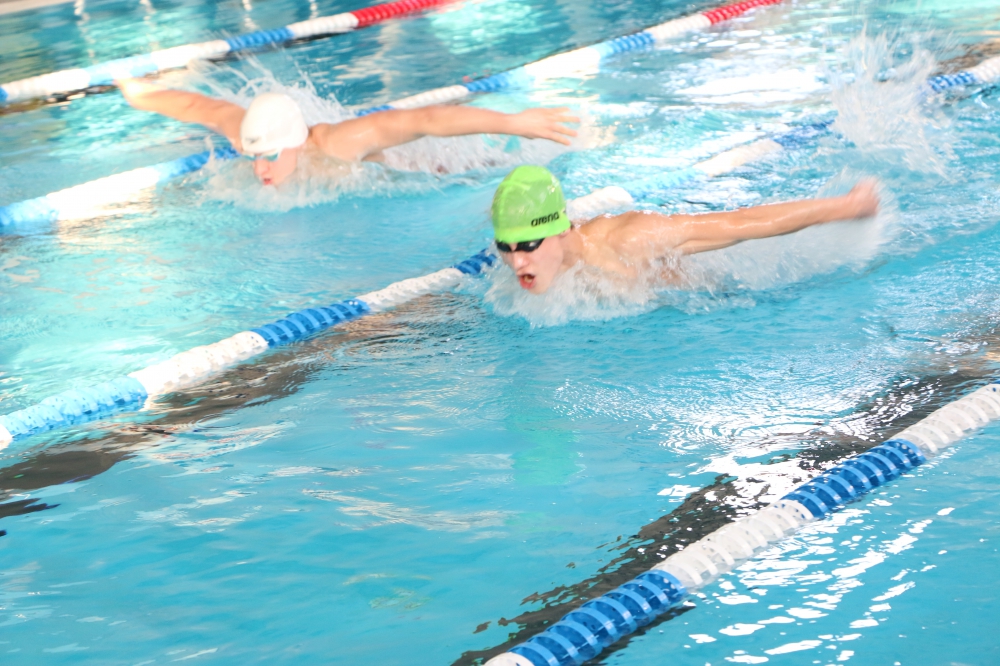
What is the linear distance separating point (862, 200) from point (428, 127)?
2084 millimetres

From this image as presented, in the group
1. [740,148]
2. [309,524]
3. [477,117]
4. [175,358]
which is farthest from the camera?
[740,148]

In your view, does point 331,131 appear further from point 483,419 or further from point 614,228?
point 483,419

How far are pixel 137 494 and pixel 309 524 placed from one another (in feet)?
1.84

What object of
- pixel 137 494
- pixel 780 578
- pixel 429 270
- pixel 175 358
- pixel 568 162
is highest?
pixel 568 162

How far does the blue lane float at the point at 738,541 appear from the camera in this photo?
6.81 feet

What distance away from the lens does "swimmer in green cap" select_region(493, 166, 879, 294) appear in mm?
3199

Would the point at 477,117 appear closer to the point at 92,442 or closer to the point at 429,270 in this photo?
the point at 429,270

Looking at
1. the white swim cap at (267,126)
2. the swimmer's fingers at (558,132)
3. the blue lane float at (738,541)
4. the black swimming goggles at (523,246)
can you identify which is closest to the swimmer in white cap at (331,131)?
the white swim cap at (267,126)

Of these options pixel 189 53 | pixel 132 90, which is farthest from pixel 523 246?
pixel 189 53

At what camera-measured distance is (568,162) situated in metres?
5.62

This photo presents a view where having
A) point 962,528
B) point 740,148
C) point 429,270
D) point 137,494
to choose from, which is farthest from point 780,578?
point 740,148

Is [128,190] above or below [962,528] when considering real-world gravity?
above

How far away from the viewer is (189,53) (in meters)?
9.13

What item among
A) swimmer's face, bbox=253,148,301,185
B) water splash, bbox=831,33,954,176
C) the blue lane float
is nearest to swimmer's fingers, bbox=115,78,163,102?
swimmer's face, bbox=253,148,301,185
